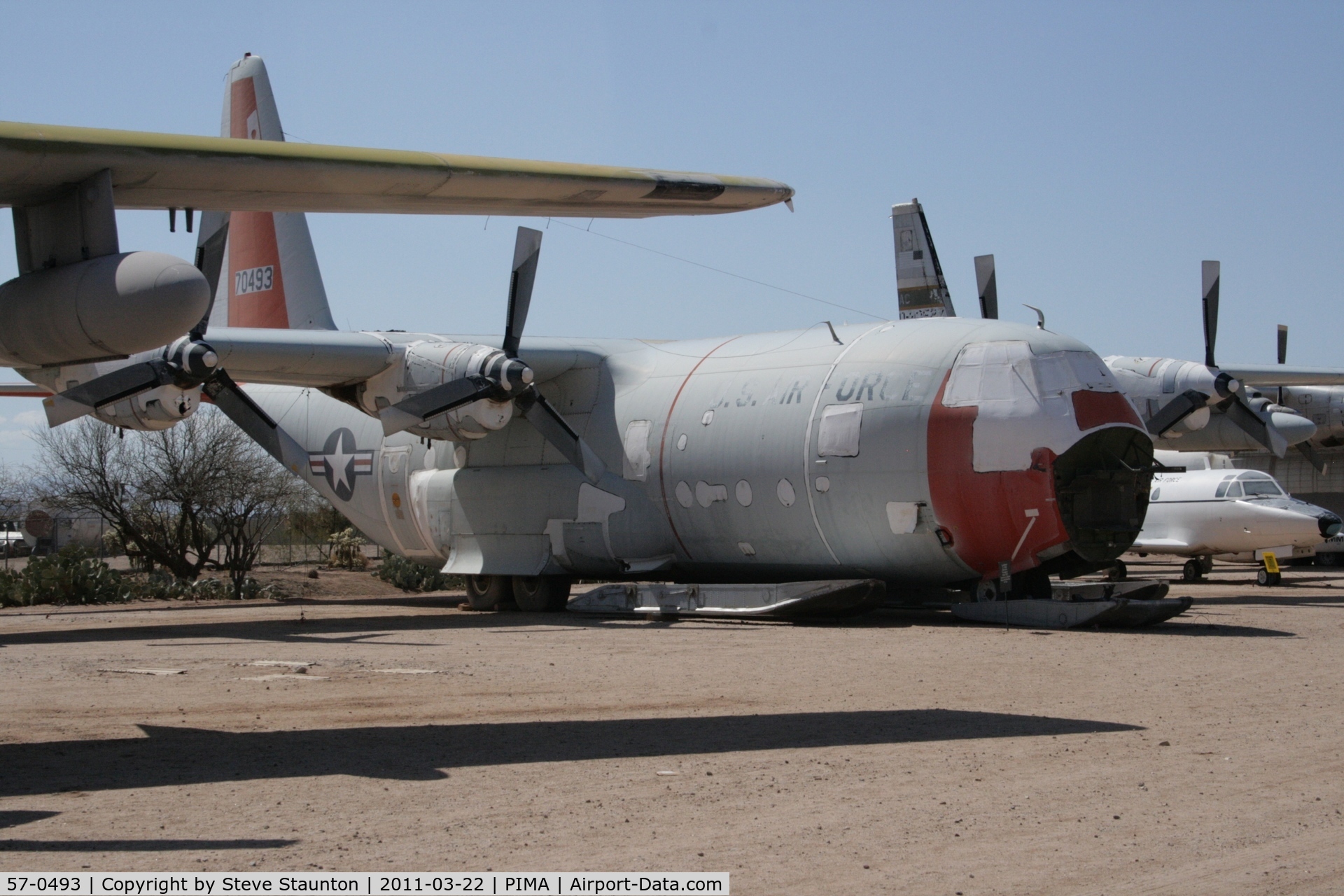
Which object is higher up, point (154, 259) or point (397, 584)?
point (154, 259)

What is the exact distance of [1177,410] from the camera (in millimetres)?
22438

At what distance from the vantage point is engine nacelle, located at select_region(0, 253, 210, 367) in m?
7.20

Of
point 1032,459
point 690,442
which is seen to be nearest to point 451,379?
point 690,442

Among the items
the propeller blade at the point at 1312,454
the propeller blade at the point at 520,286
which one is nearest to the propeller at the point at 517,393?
the propeller blade at the point at 520,286

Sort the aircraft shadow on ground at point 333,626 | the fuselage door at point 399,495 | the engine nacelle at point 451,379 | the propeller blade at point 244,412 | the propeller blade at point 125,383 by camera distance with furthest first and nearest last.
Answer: the fuselage door at point 399,495, the propeller blade at point 244,412, the engine nacelle at point 451,379, the propeller blade at point 125,383, the aircraft shadow on ground at point 333,626

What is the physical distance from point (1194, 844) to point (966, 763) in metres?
1.96

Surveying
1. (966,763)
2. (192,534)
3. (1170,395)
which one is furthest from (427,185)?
(192,534)

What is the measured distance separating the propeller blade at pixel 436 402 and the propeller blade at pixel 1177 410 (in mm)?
11080

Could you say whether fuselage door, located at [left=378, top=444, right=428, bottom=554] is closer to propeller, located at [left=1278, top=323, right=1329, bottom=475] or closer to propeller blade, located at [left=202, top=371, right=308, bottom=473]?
propeller blade, located at [left=202, top=371, right=308, bottom=473]

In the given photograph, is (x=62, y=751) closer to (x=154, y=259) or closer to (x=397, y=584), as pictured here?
(x=154, y=259)

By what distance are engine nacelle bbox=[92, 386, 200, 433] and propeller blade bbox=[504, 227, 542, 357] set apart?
451cm

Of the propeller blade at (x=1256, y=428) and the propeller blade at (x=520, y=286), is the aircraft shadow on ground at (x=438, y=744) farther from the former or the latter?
the propeller blade at (x=1256, y=428)

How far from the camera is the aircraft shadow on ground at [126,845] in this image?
557 centimetres

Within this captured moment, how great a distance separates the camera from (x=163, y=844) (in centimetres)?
569
